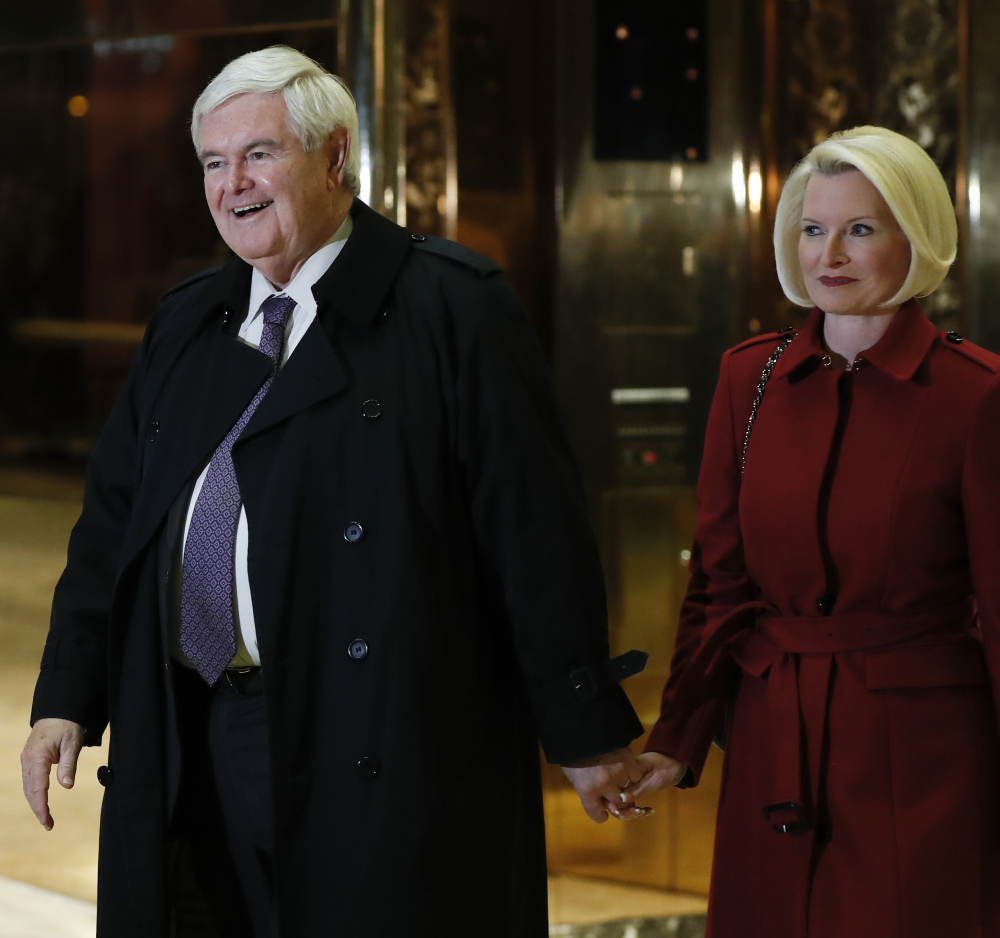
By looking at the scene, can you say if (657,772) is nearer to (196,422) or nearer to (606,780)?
(606,780)

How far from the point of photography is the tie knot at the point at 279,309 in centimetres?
184

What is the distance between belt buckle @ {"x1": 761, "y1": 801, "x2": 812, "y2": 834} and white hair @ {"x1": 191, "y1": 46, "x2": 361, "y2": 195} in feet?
3.44

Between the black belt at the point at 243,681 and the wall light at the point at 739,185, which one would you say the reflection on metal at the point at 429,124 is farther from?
the black belt at the point at 243,681

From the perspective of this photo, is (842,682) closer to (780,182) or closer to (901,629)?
(901,629)

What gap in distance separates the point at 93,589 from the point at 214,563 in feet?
1.02

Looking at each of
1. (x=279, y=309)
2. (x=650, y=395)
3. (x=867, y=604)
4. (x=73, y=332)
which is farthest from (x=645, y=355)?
(x=867, y=604)

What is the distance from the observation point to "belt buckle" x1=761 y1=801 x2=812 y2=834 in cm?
167

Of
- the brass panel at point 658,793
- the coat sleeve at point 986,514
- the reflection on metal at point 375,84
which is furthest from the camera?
the brass panel at point 658,793

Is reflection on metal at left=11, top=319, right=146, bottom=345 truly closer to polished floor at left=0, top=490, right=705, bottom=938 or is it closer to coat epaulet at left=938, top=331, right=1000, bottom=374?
polished floor at left=0, top=490, right=705, bottom=938

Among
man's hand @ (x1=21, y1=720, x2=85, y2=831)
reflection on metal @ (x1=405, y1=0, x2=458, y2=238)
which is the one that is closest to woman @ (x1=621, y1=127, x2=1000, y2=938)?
man's hand @ (x1=21, y1=720, x2=85, y2=831)

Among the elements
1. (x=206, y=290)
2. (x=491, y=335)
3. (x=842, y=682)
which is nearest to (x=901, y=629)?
(x=842, y=682)

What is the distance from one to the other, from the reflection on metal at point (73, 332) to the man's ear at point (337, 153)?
160 centimetres

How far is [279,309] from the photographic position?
72.9 inches

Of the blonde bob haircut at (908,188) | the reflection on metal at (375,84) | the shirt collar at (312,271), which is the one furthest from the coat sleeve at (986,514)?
the reflection on metal at (375,84)
